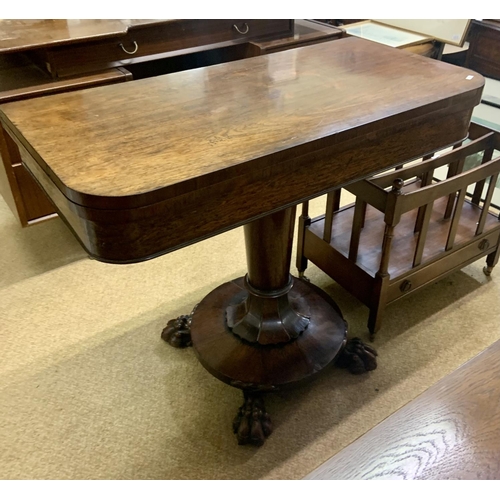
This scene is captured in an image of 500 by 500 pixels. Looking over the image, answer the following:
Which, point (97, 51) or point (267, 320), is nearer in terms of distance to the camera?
point (267, 320)

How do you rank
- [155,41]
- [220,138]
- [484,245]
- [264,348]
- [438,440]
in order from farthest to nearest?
1. [155,41]
2. [484,245]
3. [264,348]
4. [220,138]
5. [438,440]

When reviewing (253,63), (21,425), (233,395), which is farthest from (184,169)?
(21,425)

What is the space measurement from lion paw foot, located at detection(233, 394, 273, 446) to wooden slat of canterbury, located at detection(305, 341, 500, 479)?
53cm

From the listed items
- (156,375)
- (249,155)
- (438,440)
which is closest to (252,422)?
(156,375)

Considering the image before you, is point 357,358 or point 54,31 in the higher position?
point 54,31

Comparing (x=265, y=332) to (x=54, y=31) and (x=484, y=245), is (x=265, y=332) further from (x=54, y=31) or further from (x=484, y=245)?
(x=54, y=31)

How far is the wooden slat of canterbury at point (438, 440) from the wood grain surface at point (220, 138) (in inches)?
16.4

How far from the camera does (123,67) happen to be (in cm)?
183

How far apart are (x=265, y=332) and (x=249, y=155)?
664mm

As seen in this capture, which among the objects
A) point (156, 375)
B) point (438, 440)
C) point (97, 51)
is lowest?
point (156, 375)

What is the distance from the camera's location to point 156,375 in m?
Result: 1.47

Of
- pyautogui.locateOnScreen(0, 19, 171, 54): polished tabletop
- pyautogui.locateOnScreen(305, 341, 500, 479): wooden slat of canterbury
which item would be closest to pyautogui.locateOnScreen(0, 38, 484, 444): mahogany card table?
pyautogui.locateOnScreen(305, 341, 500, 479): wooden slat of canterbury

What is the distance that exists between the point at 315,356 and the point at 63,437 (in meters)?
0.68

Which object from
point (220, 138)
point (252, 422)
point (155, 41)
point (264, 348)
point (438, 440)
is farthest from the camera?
point (155, 41)
